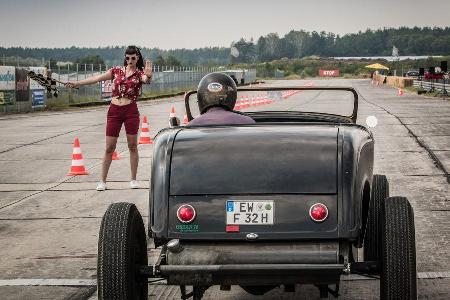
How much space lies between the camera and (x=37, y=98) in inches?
1382

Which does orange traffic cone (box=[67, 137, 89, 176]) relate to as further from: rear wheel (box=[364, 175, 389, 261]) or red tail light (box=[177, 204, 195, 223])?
red tail light (box=[177, 204, 195, 223])

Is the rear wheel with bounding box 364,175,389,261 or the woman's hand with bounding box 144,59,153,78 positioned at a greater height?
the woman's hand with bounding box 144,59,153,78

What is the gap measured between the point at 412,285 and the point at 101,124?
21.9 m

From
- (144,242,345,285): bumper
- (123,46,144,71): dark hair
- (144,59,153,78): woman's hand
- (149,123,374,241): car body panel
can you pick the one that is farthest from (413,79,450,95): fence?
(144,242,345,285): bumper

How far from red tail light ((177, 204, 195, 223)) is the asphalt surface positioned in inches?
57.0

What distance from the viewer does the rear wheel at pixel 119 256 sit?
4492 millimetres

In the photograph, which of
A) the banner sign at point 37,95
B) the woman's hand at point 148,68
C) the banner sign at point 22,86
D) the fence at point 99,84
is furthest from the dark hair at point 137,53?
the banner sign at point 37,95

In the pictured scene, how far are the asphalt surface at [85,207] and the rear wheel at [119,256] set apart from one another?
4.05 feet

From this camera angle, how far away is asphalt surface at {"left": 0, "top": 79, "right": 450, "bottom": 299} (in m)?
6.14

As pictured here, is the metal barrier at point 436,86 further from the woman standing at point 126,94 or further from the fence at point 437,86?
the woman standing at point 126,94

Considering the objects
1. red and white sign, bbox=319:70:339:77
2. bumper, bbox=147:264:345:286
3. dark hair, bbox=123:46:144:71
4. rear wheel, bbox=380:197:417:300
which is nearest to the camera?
bumper, bbox=147:264:345:286

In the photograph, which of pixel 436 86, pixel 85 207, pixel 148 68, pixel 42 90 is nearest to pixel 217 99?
pixel 148 68

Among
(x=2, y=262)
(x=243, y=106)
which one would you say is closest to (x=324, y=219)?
(x=2, y=262)

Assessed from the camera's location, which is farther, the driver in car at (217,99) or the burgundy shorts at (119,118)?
the burgundy shorts at (119,118)
